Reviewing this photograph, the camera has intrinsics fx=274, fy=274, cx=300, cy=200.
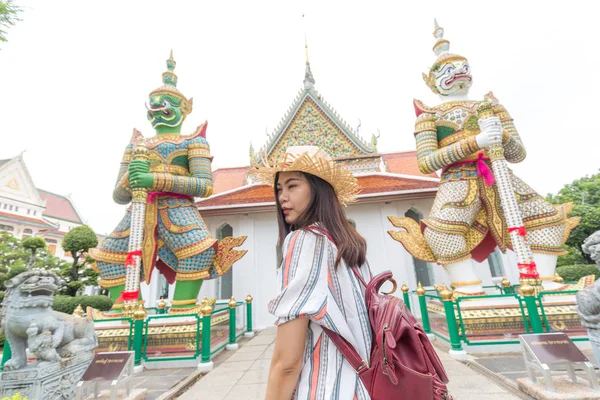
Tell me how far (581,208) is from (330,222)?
1302 cm

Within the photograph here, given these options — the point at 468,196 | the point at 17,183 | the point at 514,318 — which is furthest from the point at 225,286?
the point at 17,183

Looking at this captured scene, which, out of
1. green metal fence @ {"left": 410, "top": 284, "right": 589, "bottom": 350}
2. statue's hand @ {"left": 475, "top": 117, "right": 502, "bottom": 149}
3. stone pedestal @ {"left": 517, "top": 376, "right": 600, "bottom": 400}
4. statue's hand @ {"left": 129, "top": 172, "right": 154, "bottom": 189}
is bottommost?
stone pedestal @ {"left": 517, "top": 376, "right": 600, "bottom": 400}

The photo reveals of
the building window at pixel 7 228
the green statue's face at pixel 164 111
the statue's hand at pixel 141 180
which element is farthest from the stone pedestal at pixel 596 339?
the building window at pixel 7 228

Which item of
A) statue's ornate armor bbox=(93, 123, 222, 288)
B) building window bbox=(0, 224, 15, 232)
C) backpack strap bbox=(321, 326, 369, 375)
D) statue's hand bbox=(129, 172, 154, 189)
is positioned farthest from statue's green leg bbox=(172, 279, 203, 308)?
building window bbox=(0, 224, 15, 232)

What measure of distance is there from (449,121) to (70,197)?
107 feet

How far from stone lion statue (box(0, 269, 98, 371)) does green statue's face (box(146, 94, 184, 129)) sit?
146 inches

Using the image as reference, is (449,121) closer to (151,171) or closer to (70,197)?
(151,171)

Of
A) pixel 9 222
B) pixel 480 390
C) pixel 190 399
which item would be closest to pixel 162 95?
pixel 190 399

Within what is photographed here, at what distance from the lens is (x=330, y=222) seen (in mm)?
1272

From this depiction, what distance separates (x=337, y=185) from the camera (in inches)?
59.7

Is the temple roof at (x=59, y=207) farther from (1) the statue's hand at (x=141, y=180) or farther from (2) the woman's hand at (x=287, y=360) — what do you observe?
(2) the woman's hand at (x=287, y=360)

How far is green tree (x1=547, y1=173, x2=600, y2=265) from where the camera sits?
9273mm

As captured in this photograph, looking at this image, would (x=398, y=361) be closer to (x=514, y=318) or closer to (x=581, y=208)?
(x=514, y=318)

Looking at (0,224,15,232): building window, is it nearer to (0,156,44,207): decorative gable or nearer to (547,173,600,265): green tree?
(0,156,44,207): decorative gable
